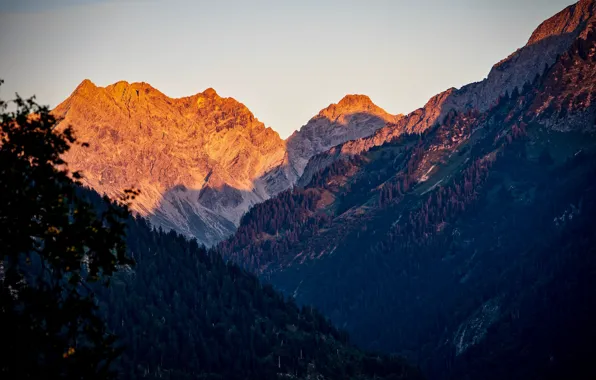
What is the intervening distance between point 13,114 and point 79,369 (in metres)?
14.7

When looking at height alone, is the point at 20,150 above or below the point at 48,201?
above

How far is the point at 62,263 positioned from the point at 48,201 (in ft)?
12.1

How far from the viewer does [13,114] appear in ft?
173

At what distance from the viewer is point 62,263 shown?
51875 mm

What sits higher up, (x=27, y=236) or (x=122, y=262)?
(x=27, y=236)

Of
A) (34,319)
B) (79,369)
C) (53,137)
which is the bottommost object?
(79,369)

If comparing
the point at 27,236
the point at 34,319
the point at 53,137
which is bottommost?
the point at 34,319

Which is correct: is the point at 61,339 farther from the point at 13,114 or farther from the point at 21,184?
the point at 13,114

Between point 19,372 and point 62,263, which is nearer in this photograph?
point 19,372

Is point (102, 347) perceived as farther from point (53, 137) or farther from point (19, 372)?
point (53, 137)

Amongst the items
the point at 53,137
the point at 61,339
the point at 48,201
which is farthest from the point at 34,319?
the point at 53,137

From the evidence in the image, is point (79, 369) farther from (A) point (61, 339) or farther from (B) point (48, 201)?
(B) point (48, 201)

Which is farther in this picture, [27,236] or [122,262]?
[122,262]

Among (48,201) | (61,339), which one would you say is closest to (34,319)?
(61,339)
